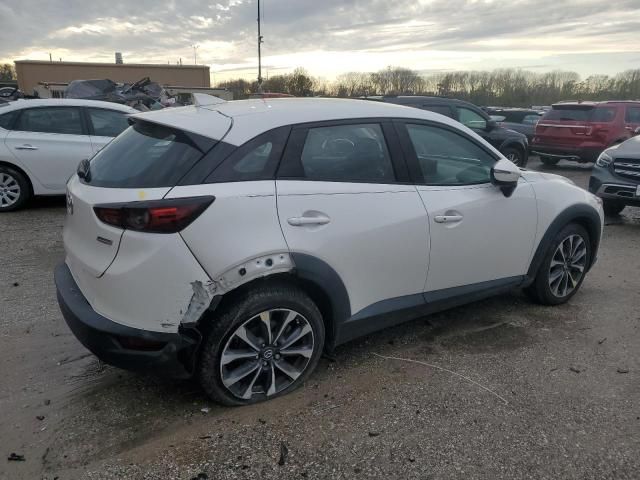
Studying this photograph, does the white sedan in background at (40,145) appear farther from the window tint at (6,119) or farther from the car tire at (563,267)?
the car tire at (563,267)

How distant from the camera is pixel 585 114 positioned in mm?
12945

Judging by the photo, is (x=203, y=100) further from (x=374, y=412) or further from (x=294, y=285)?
(x=374, y=412)

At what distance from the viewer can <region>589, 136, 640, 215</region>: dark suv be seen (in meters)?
7.19

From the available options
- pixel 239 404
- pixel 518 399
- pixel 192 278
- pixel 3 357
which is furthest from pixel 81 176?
pixel 518 399

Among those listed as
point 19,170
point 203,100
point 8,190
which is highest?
point 203,100

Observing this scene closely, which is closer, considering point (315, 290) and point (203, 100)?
point (315, 290)

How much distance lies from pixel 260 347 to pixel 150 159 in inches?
46.4

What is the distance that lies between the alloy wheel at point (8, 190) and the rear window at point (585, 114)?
12.0 m

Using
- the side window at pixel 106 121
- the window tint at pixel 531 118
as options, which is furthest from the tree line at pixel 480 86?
the side window at pixel 106 121

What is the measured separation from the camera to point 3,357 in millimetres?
3525

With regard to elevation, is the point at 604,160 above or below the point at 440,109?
below

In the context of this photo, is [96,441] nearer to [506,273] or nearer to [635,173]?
[506,273]

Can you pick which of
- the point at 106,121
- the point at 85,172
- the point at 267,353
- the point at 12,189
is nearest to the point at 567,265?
the point at 267,353

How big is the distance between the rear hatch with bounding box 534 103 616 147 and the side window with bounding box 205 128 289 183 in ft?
39.0
